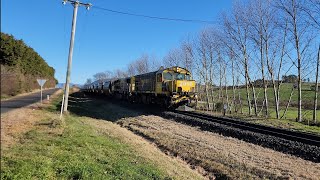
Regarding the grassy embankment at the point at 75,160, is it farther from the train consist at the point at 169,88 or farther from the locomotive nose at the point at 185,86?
the locomotive nose at the point at 185,86

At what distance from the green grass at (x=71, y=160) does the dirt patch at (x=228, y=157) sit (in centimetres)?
197

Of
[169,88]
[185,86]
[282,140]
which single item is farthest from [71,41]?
[282,140]

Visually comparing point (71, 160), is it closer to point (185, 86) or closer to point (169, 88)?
point (169, 88)

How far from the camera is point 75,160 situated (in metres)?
8.91

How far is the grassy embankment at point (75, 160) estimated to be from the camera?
766 cm

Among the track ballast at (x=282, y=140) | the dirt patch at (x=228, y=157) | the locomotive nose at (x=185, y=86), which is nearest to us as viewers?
the dirt patch at (x=228, y=157)

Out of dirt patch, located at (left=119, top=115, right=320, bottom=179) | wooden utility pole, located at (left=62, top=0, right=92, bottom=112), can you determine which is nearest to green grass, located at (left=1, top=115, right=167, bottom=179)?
dirt patch, located at (left=119, top=115, right=320, bottom=179)

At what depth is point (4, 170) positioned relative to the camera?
7277 millimetres

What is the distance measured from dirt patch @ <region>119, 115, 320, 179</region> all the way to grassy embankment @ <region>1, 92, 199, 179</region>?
0.93 metres

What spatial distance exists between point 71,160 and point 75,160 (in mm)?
115

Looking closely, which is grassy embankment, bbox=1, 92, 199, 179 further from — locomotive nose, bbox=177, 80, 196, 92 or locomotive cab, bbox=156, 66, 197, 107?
locomotive nose, bbox=177, 80, 196, 92

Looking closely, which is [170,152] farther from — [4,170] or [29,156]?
[4,170]

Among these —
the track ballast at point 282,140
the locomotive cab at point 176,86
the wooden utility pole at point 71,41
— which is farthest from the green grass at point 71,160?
the locomotive cab at point 176,86

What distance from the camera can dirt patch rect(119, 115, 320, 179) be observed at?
9391mm
